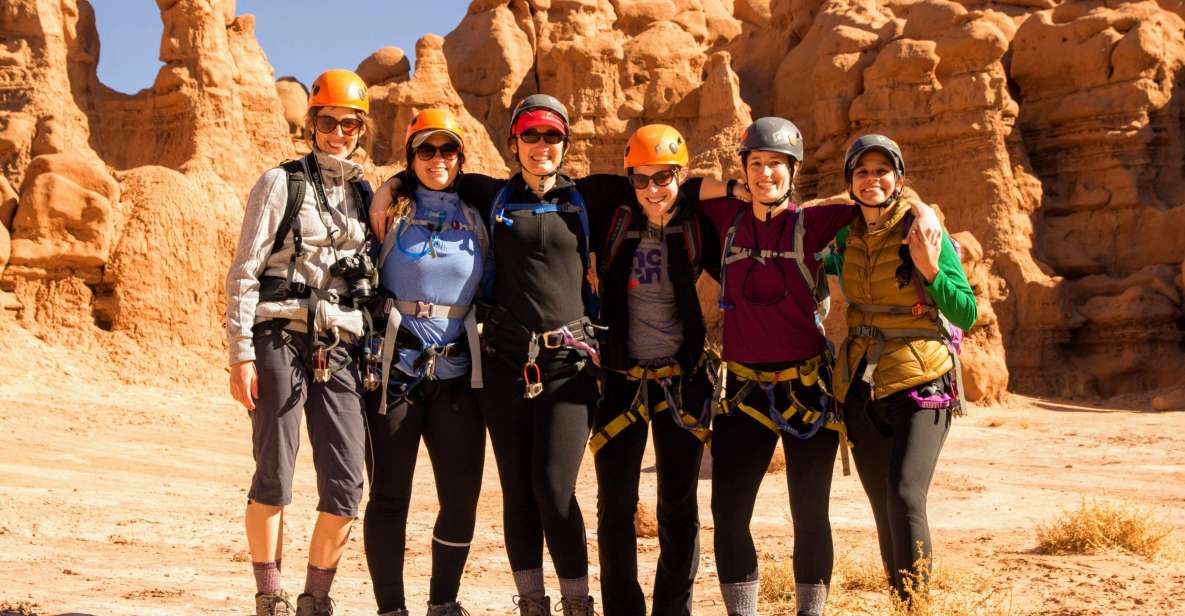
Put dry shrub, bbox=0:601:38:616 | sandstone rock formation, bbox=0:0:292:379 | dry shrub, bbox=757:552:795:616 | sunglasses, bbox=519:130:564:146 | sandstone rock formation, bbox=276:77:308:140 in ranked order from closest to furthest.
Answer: sunglasses, bbox=519:130:564:146 < dry shrub, bbox=0:601:38:616 < dry shrub, bbox=757:552:795:616 < sandstone rock formation, bbox=0:0:292:379 < sandstone rock formation, bbox=276:77:308:140

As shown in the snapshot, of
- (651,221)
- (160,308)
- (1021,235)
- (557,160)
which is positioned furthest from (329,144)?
(1021,235)

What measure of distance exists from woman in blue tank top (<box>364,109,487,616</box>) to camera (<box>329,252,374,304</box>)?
114 millimetres

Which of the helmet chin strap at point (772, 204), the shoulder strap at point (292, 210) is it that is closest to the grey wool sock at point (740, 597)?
the helmet chin strap at point (772, 204)

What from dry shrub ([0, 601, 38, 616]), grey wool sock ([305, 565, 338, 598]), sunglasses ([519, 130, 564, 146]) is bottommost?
dry shrub ([0, 601, 38, 616])

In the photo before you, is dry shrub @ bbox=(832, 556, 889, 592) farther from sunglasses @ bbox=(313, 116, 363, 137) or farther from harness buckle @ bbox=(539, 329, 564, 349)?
sunglasses @ bbox=(313, 116, 363, 137)

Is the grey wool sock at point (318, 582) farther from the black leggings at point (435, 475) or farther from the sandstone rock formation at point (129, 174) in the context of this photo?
the sandstone rock formation at point (129, 174)

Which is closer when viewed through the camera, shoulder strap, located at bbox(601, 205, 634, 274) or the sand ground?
shoulder strap, located at bbox(601, 205, 634, 274)

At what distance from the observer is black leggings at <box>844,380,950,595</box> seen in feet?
16.3

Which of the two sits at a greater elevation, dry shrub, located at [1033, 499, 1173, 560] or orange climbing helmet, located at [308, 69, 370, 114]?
orange climbing helmet, located at [308, 69, 370, 114]

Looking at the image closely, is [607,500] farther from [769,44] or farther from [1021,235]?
[769,44]

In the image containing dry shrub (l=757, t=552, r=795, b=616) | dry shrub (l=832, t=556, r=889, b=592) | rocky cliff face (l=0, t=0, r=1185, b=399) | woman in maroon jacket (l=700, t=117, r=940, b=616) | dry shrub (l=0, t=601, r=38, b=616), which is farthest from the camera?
rocky cliff face (l=0, t=0, r=1185, b=399)

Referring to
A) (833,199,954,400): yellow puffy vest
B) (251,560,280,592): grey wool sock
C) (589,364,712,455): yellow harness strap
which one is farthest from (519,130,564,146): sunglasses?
(251,560,280,592): grey wool sock

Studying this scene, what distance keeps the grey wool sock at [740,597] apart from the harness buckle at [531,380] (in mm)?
1211

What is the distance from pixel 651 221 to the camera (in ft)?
17.8
